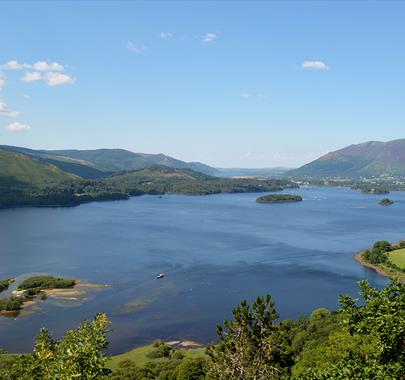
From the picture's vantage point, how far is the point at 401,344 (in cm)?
1494

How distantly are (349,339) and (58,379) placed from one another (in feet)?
114

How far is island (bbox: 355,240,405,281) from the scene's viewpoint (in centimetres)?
10844

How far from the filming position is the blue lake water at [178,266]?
77250mm

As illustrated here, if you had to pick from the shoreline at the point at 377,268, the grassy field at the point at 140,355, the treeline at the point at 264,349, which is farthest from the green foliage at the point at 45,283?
the shoreline at the point at 377,268

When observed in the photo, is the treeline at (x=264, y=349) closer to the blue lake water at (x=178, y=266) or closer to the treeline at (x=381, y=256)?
the blue lake water at (x=178, y=266)

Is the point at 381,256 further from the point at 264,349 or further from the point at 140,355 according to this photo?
the point at 264,349

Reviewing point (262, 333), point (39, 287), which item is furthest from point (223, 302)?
point (262, 333)

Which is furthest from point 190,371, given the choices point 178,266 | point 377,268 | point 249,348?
point 377,268

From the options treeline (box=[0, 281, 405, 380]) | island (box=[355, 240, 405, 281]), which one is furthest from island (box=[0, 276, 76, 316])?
island (box=[355, 240, 405, 281])

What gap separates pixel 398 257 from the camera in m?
118

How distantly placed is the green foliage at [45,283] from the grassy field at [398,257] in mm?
82786

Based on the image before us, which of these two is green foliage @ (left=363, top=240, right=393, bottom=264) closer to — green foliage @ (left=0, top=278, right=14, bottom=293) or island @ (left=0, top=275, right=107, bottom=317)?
island @ (left=0, top=275, right=107, bottom=317)

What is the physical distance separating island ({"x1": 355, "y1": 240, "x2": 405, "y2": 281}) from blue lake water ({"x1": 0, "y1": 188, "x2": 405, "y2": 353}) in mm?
3293

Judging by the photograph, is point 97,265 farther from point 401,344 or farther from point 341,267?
point 401,344
